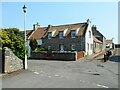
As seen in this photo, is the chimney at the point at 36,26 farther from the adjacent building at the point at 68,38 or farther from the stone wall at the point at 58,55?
the stone wall at the point at 58,55

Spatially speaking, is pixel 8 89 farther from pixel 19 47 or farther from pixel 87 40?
pixel 87 40

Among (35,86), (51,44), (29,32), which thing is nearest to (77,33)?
(51,44)

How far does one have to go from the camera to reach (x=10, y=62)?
739 inches

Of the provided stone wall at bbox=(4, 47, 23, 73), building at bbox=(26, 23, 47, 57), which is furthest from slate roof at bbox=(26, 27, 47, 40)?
stone wall at bbox=(4, 47, 23, 73)

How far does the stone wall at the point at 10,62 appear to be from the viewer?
59.4ft

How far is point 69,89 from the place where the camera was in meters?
12.3

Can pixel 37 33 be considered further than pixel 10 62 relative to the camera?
Yes

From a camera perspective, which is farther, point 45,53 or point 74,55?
point 45,53

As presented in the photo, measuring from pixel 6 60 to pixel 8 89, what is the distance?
20.1 feet

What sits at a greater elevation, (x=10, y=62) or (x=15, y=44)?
(x=15, y=44)

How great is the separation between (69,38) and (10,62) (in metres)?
28.3

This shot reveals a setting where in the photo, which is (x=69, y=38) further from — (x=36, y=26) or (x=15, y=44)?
(x=15, y=44)

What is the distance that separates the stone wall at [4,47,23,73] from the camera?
18.1 metres

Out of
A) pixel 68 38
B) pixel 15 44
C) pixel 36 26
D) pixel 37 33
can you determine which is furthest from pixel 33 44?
pixel 15 44
